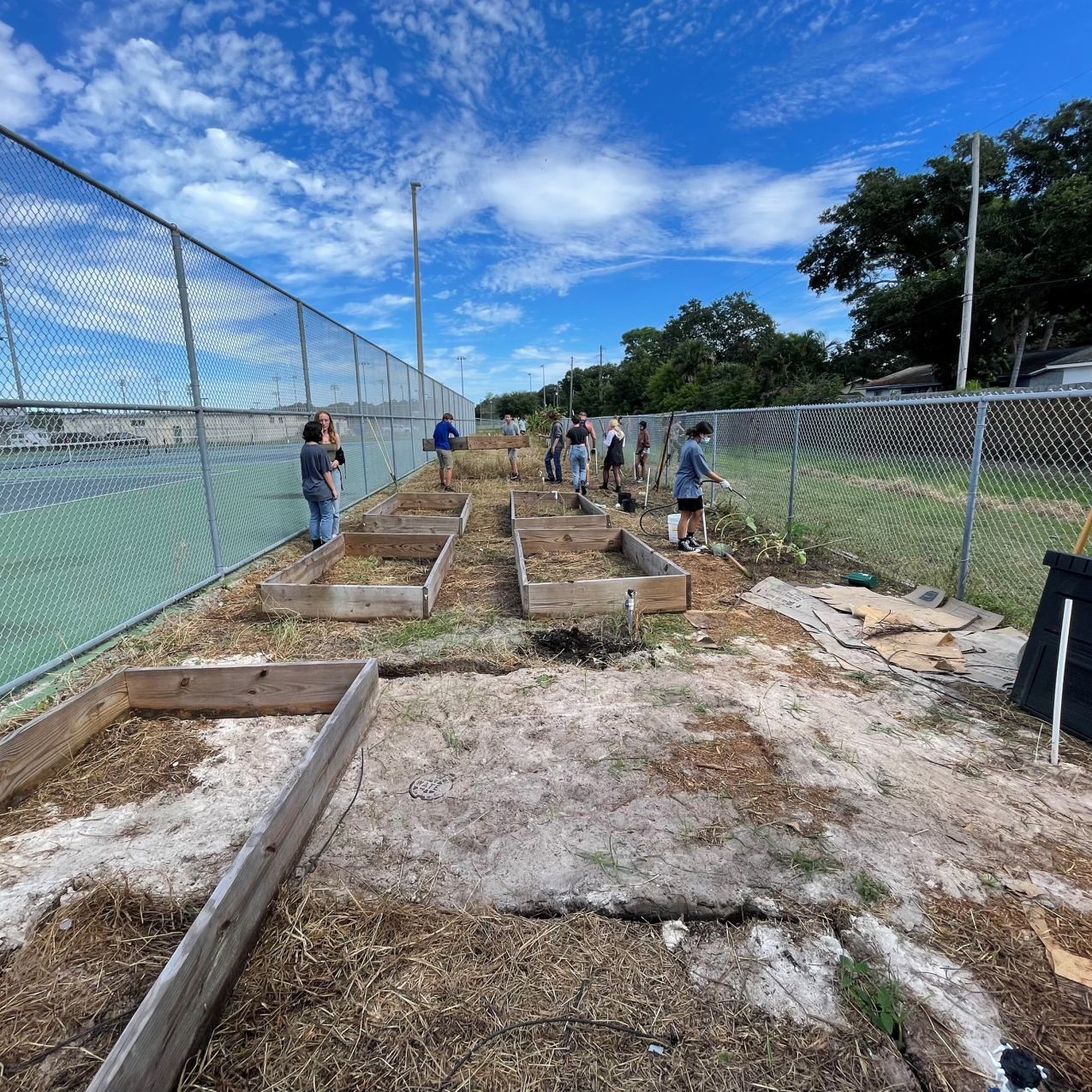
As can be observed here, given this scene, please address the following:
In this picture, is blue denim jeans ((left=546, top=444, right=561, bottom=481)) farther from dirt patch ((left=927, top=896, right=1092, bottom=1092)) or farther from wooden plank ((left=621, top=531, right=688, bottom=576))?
dirt patch ((left=927, top=896, right=1092, bottom=1092))

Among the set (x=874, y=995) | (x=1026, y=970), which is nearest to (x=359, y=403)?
(x=874, y=995)

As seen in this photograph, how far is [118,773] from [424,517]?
5.41m

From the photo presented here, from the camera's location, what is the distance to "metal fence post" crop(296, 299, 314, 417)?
8.09m

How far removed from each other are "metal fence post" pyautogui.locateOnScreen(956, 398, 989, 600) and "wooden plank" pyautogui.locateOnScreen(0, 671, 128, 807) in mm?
6449

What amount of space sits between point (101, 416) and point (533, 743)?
152 inches

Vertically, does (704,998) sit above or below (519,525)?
below

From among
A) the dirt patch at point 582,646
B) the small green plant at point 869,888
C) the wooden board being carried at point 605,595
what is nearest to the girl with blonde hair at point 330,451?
the wooden board being carried at point 605,595

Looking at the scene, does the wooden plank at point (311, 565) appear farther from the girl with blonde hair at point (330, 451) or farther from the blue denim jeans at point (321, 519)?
the girl with blonde hair at point (330, 451)

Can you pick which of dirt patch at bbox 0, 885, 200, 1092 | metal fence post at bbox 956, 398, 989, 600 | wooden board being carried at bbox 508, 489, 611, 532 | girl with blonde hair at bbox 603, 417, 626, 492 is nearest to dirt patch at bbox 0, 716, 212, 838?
dirt patch at bbox 0, 885, 200, 1092

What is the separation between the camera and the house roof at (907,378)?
1590 inches

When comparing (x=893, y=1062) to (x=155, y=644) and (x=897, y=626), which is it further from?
(x=155, y=644)

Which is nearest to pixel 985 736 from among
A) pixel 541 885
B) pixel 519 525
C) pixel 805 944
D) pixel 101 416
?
pixel 805 944

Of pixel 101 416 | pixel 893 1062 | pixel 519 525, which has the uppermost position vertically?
pixel 101 416

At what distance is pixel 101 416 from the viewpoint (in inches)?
154
